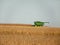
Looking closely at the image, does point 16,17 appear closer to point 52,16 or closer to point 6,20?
point 6,20

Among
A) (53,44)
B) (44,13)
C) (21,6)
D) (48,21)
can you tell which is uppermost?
(21,6)

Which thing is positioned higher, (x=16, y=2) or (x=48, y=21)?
(x=16, y=2)

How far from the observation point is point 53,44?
2.47ft

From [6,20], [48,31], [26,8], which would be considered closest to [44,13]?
[26,8]

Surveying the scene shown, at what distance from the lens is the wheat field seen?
2.45 ft

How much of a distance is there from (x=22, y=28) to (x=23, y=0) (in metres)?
0.80

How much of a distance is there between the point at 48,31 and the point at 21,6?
0.80 metres

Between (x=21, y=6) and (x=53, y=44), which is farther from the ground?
(x=21, y=6)

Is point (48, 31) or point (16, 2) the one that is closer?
point (48, 31)

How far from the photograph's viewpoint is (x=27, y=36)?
75cm

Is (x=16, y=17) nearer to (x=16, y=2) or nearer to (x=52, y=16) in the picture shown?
(x=16, y=2)

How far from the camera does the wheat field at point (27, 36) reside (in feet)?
2.45

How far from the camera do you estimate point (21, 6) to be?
1.47m

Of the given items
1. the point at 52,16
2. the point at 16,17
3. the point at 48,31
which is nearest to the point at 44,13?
the point at 52,16
